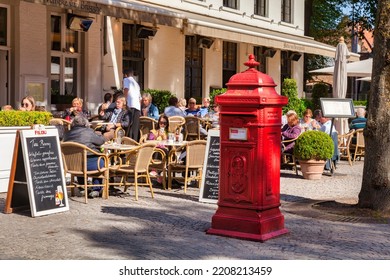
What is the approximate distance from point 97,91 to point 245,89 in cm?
1250

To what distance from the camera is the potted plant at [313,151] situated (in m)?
13.8

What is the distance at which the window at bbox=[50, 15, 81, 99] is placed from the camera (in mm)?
19031

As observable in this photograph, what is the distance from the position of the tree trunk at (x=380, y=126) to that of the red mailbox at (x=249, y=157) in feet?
7.73

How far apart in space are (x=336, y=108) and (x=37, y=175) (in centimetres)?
760

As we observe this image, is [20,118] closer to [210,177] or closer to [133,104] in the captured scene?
[210,177]

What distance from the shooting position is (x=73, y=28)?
62.2 ft

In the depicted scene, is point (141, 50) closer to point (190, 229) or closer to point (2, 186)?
point (2, 186)

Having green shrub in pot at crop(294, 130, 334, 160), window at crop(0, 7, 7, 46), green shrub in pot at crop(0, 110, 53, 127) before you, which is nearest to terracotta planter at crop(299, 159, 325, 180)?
green shrub in pot at crop(294, 130, 334, 160)

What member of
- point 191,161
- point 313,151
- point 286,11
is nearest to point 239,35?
point 313,151

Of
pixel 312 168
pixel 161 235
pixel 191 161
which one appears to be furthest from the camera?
pixel 312 168

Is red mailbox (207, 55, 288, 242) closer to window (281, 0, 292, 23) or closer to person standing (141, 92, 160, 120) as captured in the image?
Result: person standing (141, 92, 160, 120)

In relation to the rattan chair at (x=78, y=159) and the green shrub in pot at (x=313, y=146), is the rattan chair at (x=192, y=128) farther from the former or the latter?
the rattan chair at (x=78, y=159)

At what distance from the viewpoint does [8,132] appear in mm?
11312
